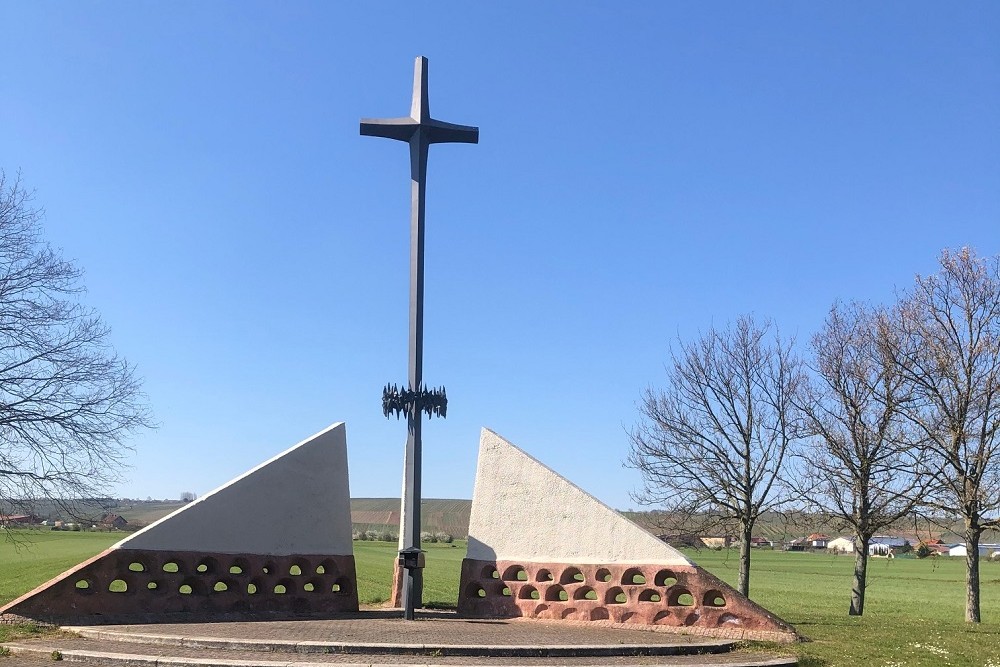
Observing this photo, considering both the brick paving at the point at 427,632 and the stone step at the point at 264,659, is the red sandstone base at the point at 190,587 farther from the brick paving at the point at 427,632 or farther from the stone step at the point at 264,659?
the stone step at the point at 264,659

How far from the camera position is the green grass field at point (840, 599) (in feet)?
44.1

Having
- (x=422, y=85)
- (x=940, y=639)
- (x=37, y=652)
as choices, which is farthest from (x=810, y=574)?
(x=37, y=652)

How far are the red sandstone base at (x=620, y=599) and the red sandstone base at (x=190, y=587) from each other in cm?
319

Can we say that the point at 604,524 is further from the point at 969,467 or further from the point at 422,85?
the point at 422,85

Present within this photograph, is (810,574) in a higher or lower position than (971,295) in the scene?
lower

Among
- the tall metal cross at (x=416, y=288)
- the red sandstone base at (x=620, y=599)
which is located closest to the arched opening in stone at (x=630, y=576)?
the red sandstone base at (x=620, y=599)

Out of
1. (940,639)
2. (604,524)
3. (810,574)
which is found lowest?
(810,574)

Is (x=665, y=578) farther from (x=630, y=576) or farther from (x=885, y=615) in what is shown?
(x=885, y=615)

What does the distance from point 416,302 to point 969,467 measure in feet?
46.2

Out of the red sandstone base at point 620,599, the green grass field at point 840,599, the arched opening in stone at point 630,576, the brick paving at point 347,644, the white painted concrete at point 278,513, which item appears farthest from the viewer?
the white painted concrete at point 278,513

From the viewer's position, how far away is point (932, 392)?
20.7 meters

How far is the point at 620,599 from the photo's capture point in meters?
17.3

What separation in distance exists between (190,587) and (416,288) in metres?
8.13

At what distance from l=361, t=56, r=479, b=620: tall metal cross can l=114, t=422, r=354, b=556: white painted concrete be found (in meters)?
1.52
